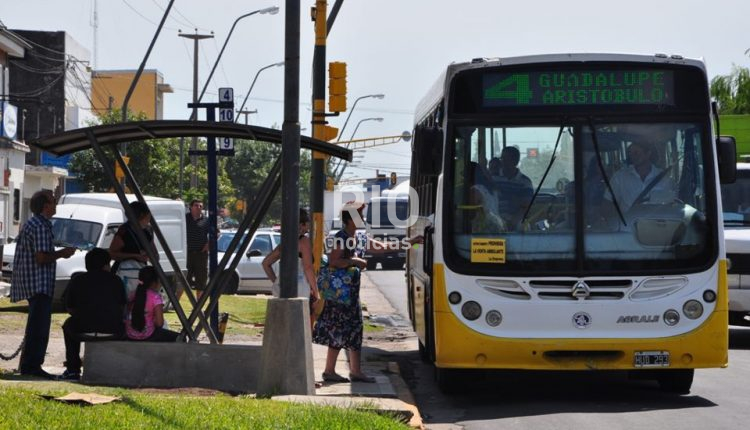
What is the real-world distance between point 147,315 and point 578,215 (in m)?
4.19

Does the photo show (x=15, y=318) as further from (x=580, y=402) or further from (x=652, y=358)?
(x=652, y=358)

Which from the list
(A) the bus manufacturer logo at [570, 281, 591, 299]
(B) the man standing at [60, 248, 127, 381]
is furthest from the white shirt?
(B) the man standing at [60, 248, 127, 381]

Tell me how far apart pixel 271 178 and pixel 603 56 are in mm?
3405

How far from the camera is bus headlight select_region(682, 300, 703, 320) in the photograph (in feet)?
37.3

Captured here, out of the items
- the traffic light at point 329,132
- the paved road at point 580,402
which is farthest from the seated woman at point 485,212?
the traffic light at point 329,132

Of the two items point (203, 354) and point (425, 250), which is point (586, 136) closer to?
point (425, 250)

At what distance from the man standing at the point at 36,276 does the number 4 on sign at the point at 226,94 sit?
Result: 414 centimetres

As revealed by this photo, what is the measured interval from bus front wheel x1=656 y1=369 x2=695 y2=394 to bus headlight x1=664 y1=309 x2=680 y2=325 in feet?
3.26

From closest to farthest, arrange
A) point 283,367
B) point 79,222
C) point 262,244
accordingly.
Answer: point 283,367, point 79,222, point 262,244

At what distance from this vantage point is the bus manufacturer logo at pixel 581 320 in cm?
1133

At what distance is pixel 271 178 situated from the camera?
491 inches

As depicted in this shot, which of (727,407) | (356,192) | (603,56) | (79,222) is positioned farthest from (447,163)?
(356,192)

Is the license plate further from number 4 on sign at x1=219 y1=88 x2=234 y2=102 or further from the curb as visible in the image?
number 4 on sign at x1=219 y1=88 x2=234 y2=102

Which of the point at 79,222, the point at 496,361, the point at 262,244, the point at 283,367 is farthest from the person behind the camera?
the point at 262,244
